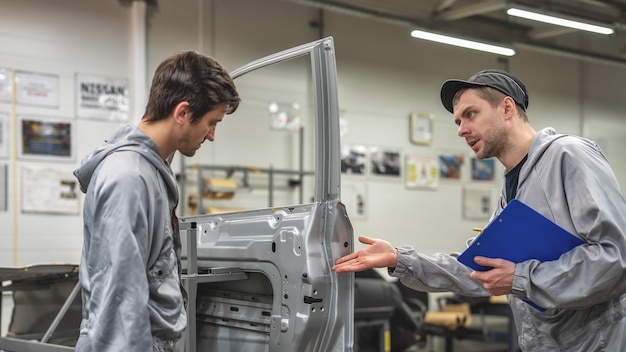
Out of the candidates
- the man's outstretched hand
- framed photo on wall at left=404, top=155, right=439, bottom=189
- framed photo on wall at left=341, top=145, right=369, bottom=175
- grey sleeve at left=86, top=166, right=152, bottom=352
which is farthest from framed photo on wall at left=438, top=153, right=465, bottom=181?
grey sleeve at left=86, top=166, right=152, bottom=352

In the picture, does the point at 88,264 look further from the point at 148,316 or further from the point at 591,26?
the point at 591,26

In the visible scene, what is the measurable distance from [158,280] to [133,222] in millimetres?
194

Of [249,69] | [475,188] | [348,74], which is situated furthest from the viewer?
[475,188]

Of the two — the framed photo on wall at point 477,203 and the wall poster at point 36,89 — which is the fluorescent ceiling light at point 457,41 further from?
the wall poster at point 36,89

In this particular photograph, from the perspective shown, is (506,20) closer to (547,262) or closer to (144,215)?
(547,262)

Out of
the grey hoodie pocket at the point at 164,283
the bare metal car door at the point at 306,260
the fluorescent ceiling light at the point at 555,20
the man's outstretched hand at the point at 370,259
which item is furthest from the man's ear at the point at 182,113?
the fluorescent ceiling light at the point at 555,20

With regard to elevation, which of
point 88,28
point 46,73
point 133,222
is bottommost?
point 133,222

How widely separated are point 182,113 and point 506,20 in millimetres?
8240

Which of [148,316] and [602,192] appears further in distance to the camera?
[602,192]

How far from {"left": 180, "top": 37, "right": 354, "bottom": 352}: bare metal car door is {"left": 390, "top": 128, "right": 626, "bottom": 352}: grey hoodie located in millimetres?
647

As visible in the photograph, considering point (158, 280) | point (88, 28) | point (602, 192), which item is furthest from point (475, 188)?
point (158, 280)

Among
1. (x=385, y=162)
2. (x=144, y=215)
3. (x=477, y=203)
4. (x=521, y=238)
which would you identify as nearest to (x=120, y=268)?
(x=144, y=215)

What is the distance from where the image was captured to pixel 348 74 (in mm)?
8344

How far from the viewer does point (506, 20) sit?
930cm
